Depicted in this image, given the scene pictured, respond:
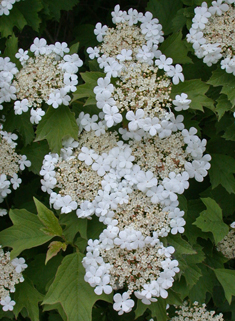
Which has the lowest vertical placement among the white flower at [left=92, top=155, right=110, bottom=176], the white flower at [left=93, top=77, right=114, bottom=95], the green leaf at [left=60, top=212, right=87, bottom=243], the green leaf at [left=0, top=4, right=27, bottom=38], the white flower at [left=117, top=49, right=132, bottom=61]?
the green leaf at [left=60, top=212, right=87, bottom=243]

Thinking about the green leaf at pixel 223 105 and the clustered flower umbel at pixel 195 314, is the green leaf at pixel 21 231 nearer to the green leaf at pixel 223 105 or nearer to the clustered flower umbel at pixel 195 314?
the clustered flower umbel at pixel 195 314

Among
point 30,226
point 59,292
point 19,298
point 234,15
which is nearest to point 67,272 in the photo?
point 59,292

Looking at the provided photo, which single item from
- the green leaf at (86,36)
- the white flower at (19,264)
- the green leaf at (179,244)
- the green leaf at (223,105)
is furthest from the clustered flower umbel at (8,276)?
the green leaf at (86,36)

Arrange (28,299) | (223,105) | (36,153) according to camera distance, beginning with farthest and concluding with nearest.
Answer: (36,153)
(28,299)
(223,105)

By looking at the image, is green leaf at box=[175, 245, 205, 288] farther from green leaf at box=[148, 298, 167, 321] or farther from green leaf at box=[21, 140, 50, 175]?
green leaf at box=[21, 140, 50, 175]

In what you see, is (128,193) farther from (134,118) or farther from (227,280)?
(227,280)

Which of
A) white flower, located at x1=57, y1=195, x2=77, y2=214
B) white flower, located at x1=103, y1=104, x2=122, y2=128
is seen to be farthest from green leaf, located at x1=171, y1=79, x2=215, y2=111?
white flower, located at x1=57, y1=195, x2=77, y2=214

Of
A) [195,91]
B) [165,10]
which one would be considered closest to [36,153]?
[195,91]
